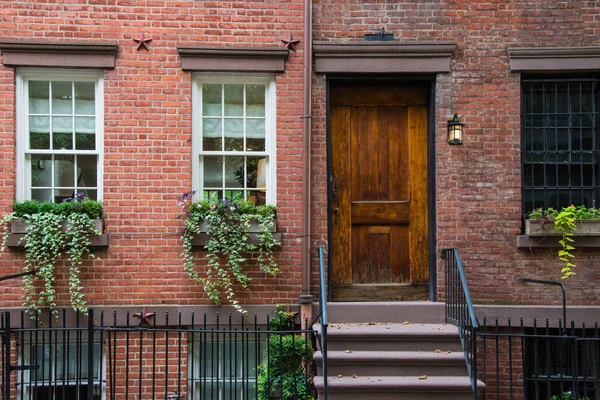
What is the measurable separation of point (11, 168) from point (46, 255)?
116cm

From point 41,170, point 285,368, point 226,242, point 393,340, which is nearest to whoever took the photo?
point 393,340

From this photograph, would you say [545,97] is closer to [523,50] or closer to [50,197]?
[523,50]

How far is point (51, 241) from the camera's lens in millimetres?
7355

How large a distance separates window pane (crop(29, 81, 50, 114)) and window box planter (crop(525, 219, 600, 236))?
619cm

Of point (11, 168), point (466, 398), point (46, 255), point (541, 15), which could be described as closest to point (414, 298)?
point (466, 398)

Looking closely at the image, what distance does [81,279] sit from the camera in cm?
764

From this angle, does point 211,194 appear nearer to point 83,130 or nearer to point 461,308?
point 83,130

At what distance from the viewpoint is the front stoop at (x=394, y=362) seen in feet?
21.2

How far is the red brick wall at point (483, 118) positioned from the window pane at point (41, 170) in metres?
3.33

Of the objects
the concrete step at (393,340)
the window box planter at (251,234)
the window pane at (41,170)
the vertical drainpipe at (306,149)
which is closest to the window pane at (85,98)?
the window pane at (41,170)

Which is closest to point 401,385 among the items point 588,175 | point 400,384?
point 400,384

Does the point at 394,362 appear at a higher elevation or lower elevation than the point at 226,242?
lower

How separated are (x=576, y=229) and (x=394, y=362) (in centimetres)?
291

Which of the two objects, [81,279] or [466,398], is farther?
[81,279]
